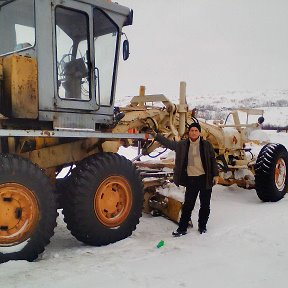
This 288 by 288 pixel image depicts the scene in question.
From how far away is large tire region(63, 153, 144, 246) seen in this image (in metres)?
4.44

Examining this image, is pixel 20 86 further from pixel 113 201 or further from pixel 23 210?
pixel 113 201

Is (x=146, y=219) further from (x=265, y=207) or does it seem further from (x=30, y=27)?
(x=30, y=27)

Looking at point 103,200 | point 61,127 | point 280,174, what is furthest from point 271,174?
point 61,127

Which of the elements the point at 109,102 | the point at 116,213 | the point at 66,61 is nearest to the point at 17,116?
the point at 66,61

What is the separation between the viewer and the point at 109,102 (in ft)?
16.5

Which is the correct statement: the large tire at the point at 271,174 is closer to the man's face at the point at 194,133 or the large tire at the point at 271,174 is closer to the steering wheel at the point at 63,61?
the man's face at the point at 194,133

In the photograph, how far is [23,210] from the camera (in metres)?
4.00

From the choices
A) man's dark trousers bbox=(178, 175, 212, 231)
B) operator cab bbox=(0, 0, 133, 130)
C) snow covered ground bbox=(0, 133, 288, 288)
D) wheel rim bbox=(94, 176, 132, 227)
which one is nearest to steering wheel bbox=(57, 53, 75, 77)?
operator cab bbox=(0, 0, 133, 130)

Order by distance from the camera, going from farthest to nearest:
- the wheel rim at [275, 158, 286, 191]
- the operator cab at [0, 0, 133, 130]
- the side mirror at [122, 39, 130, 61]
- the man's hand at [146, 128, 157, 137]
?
the wheel rim at [275, 158, 286, 191]
the man's hand at [146, 128, 157, 137]
the side mirror at [122, 39, 130, 61]
the operator cab at [0, 0, 133, 130]

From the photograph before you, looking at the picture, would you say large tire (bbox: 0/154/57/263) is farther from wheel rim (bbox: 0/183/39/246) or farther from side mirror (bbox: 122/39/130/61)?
side mirror (bbox: 122/39/130/61)

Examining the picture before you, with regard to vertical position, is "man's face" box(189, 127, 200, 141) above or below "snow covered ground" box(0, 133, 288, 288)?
above

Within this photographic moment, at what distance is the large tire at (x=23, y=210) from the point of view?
383cm

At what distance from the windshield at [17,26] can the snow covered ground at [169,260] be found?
2.32 m

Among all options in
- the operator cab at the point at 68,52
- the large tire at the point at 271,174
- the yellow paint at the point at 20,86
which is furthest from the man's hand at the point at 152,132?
the large tire at the point at 271,174
